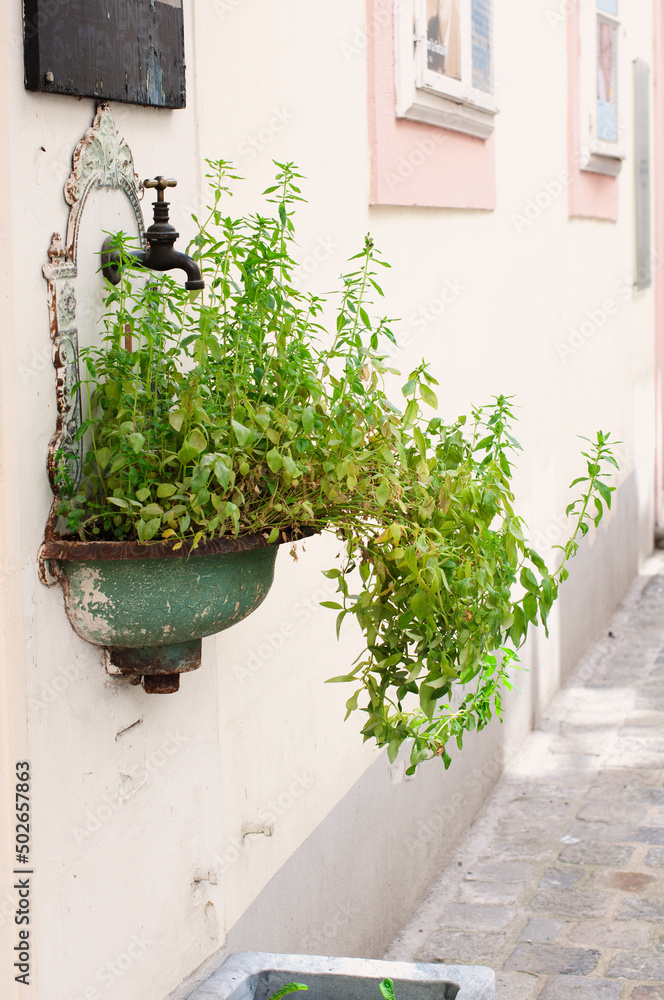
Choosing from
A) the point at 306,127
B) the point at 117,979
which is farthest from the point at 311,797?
the point at 306,127

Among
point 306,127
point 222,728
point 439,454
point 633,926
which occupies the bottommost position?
Result: point 633,926

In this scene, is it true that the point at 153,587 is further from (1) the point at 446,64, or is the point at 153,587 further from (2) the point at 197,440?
(1) the point at 446,64

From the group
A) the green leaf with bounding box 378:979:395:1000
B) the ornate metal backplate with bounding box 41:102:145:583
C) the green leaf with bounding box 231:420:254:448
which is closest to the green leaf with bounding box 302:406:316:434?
the green leaf with bounding box 231:420:254:448

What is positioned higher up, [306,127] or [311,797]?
[306,127]

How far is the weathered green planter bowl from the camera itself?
1905 mm

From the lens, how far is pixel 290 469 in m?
1.90

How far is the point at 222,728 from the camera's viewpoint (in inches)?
106

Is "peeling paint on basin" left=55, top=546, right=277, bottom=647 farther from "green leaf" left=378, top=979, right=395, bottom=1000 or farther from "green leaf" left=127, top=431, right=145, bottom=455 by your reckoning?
"green leaf" left=378, top=979, right=395, bottom=1000

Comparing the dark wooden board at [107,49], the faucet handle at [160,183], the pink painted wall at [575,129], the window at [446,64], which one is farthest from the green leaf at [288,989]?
the pink painted wall at [575,129]

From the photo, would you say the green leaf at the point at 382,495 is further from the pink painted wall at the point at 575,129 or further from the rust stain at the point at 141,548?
the pink painted wall at the point at 575,129

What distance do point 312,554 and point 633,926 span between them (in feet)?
5.30

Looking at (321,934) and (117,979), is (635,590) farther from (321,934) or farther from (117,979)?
(117,979)

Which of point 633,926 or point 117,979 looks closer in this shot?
point 117,979

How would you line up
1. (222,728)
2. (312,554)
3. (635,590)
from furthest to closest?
1. (635,590)
2. (312,554)
3. (222,728)
